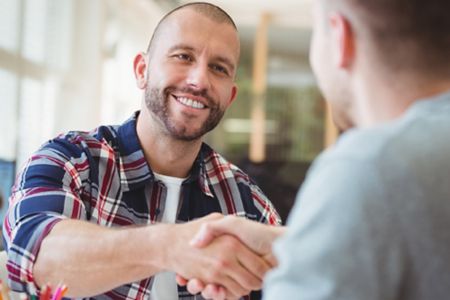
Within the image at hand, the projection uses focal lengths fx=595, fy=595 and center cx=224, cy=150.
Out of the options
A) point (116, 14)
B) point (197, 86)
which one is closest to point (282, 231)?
point (197, 86)

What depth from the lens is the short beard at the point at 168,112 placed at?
1509 millimetres

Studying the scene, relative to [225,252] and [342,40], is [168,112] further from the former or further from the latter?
[342,40]

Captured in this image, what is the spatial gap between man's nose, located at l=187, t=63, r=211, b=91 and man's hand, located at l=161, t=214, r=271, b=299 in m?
0.55

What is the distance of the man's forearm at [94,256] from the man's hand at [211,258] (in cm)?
3

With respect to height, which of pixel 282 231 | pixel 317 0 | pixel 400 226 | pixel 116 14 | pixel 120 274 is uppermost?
pixel 116 14

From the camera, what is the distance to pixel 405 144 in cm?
53

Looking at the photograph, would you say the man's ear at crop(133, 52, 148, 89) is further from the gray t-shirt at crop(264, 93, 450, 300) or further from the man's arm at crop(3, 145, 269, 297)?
the gray t-shirt at crop(264, 93, 450, 300)

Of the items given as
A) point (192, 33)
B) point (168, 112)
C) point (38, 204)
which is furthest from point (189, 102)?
point (38, 204)

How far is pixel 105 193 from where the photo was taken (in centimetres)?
137

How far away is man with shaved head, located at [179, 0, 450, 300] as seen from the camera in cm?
50

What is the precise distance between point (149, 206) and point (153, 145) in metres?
0.18

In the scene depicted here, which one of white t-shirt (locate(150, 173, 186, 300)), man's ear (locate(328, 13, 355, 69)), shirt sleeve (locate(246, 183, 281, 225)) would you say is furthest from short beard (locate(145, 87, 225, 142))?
man's ear (locate(328, 13, 355, 69))

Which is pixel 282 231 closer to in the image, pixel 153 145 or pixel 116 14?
pixel 153 145

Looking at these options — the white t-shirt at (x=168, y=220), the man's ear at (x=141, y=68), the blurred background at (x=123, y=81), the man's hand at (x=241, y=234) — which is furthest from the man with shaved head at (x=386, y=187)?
the blurred background at (x=123, y=81)
